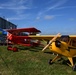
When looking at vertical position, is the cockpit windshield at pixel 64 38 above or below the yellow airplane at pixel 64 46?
above

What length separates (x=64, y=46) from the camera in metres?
9.72

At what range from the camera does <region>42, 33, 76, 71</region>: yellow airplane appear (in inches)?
380

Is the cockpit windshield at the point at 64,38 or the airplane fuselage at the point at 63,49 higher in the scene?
the cockpit windshield at the point at 64,38

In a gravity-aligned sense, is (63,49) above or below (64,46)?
below

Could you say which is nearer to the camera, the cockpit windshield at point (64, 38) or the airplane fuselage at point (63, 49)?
the airplane fuselage at point (63, 49)

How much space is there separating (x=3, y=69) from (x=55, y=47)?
3060 mm

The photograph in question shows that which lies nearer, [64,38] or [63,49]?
[63,49]

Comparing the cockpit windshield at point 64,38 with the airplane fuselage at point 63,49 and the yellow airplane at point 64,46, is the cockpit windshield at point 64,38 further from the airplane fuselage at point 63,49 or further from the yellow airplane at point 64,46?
the airplane fuselage at point 63,49

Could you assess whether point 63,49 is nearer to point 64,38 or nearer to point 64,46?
point 64,46

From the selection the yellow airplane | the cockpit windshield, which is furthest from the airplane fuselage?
the cockpit windshield

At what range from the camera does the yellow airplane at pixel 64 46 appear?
9641 mm

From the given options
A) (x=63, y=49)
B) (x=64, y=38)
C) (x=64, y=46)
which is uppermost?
(x=64, y=38)

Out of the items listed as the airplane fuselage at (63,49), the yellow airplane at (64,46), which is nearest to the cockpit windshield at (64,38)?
the yellow airplane at (64,46)

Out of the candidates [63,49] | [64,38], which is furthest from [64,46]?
[64,38]
